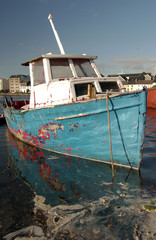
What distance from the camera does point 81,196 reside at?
4676 millimetres

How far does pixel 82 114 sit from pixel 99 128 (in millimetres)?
690

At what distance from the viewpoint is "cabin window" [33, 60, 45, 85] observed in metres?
7.71

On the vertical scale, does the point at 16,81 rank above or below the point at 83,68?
above

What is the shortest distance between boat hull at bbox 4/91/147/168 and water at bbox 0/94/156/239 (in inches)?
16.7

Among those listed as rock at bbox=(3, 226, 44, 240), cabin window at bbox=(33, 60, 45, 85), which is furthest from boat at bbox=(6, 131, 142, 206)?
cabin window at bbox=(33, 60, 45, 85)

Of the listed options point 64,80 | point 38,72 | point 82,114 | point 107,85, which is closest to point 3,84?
point 38,72

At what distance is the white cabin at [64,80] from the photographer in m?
6.73

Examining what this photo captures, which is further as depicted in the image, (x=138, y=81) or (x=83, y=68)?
(x=138, y=81)

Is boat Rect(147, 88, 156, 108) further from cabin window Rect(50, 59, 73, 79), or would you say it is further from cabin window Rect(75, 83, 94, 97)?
cabin window Rect(75, 83, 94, 97)

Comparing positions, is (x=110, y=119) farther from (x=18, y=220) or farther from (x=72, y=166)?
(x=18, y=220)

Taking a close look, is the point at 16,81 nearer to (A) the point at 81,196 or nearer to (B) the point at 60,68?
(B) the point at 60,68

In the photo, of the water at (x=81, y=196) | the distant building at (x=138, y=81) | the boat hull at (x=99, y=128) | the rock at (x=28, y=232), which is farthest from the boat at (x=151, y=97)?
the distant building at (x=138, y=81)

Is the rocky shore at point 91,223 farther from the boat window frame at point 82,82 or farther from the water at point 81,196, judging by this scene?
the boat window frame at point 82,82

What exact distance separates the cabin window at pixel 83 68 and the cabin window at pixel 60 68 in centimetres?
40
